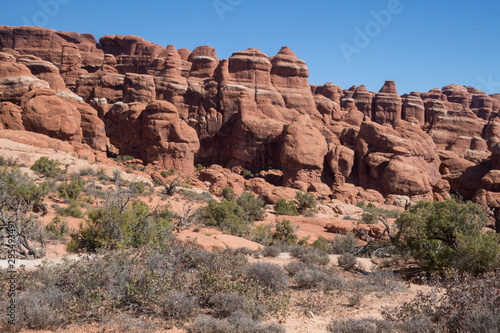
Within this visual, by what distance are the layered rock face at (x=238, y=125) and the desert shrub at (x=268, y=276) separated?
63.8 ft

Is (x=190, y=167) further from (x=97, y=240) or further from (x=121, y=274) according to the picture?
(x=121, y=274)

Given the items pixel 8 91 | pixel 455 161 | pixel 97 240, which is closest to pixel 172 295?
pixel 97 240

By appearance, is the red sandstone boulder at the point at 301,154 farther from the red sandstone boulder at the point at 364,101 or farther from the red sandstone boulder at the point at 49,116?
the red sandstone boulder at the point at 364,101

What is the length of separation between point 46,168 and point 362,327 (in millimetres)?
18235

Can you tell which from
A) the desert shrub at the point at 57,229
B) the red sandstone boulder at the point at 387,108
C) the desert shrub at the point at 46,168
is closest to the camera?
the desert shrub at the point at 57,229

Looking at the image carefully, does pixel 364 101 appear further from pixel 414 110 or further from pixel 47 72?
pixel 47 72

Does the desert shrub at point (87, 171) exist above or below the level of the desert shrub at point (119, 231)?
above

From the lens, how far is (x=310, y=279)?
725 centimetres

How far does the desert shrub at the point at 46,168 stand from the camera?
17.8m

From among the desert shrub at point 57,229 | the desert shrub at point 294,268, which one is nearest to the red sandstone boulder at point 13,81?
the desert shrub at point 57,229

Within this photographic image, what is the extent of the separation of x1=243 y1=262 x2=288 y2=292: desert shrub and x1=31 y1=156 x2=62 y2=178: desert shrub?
1503 cm

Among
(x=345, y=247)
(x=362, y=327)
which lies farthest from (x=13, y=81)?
(x=362, y=327)

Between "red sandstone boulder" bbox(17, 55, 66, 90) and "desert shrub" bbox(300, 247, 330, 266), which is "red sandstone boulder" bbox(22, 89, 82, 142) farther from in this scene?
"desert shrub" bbox(300, 247, 330, 266)

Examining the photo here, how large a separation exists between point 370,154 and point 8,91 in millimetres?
34227
